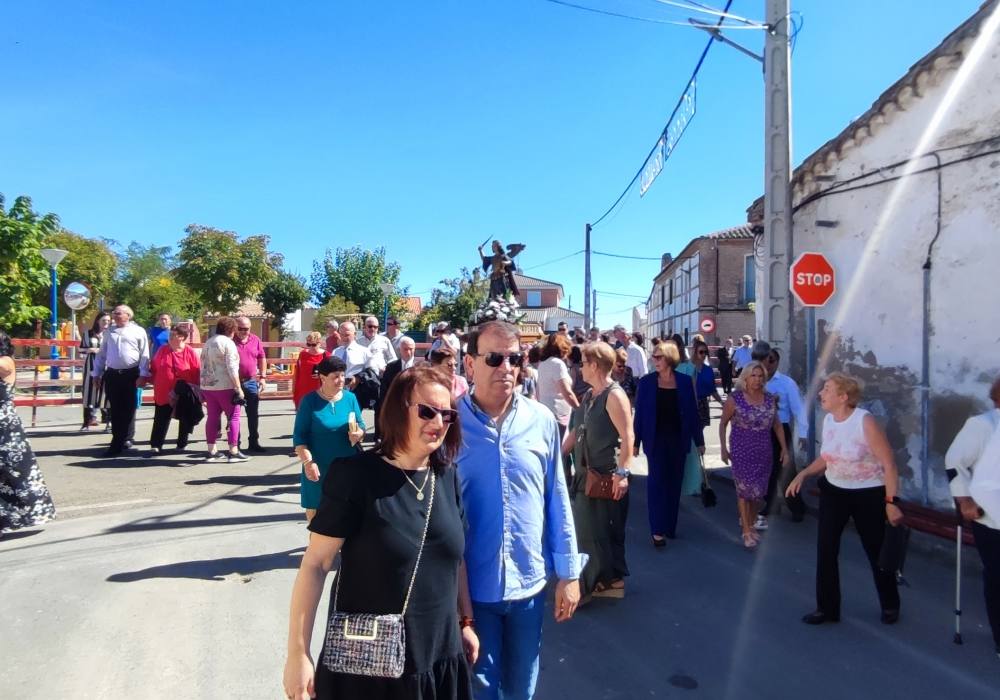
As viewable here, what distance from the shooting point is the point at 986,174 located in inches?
227

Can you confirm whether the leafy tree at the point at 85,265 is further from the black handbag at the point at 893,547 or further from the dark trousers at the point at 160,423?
the black handbag at the point at 893,547

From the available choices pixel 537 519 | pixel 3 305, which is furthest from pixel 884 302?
pixel 3 305

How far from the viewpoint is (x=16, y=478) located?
211 inches

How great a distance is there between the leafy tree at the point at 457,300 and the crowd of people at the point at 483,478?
730 inches

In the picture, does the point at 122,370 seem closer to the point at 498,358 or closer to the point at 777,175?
the point at 498,358

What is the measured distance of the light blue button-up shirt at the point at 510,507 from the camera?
93.0 inches

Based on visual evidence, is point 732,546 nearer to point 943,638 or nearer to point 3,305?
point 943,638

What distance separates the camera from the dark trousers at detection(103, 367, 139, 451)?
28.0 ft

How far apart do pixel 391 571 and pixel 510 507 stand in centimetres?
63

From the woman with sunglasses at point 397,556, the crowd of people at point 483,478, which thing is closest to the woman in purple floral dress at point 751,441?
the crowd of people at point 483,478

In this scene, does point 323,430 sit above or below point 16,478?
above

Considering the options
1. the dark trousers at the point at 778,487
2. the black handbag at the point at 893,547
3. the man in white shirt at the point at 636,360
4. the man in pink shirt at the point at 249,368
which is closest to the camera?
the black handbag at the point at 893,547

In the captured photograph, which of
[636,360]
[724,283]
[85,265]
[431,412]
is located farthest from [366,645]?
[85,265]

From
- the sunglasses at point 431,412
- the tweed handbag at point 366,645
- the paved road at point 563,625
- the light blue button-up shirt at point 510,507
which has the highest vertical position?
the sunglasses at point 431,412
